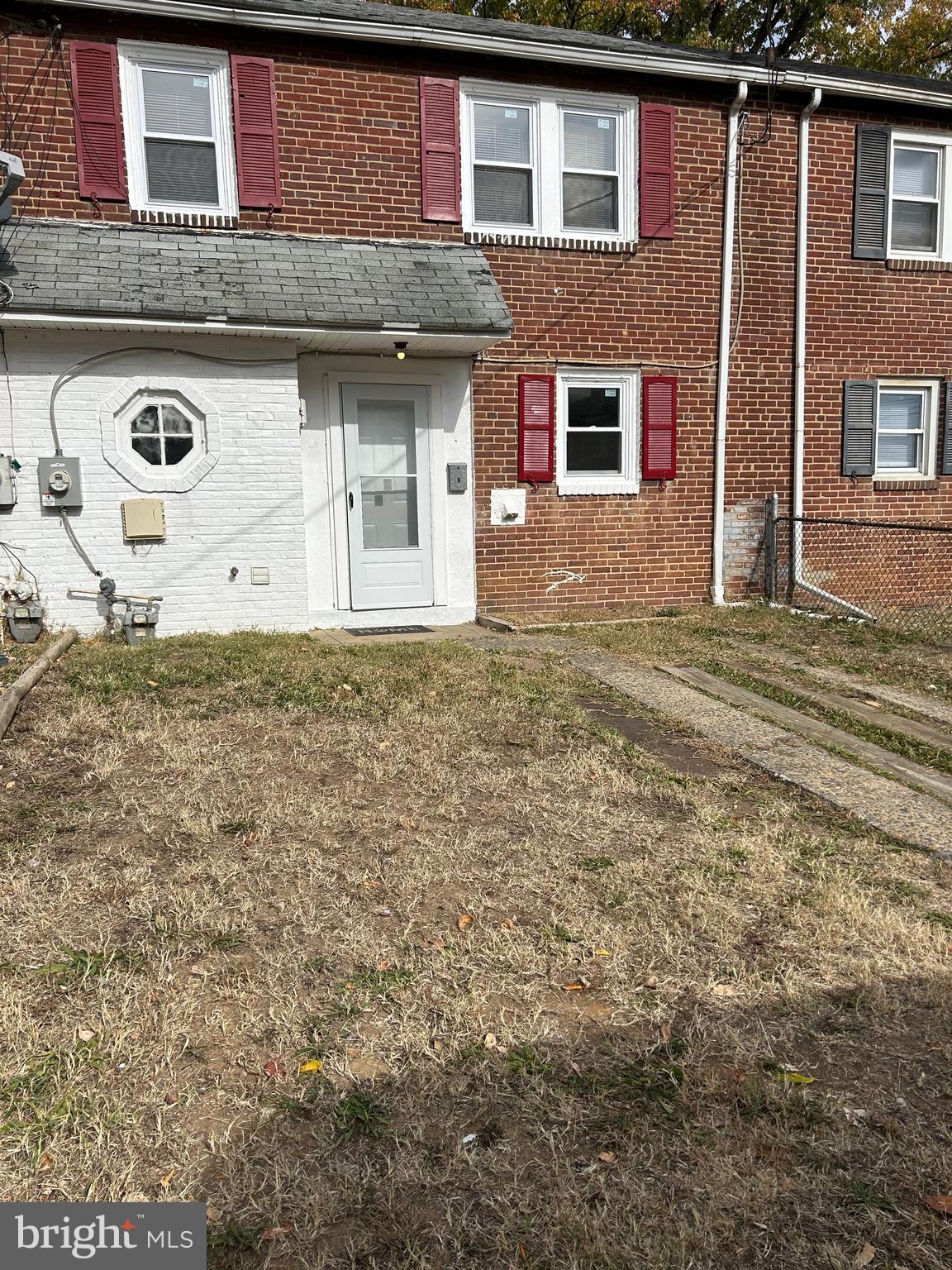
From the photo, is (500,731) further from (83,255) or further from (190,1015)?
(83,255)

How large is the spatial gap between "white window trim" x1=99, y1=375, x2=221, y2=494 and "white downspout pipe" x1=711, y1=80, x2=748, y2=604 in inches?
227

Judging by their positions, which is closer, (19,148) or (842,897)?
(842,897)

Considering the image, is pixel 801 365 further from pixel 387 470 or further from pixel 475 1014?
pixel 475 1014

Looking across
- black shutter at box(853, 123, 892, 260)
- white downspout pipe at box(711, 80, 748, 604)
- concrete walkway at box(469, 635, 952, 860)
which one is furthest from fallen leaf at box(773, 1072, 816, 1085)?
black shutter at box(853, 123, 892, 260)

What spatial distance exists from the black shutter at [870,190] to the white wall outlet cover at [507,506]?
5.31 metres

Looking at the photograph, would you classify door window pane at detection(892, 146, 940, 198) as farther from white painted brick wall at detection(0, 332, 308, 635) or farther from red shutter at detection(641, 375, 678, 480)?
white painted brick wall at detection(0, 332, 308, 635)

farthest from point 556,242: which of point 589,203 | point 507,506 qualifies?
point 507,506

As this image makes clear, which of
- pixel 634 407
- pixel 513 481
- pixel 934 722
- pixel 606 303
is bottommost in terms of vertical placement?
pixel 934 722

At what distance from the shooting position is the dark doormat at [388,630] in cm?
927

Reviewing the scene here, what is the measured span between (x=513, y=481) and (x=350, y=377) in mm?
2054

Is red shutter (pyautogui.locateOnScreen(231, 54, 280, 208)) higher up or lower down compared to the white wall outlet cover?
higher up

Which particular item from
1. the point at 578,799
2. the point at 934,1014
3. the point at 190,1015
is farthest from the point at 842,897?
the point at 190,1015

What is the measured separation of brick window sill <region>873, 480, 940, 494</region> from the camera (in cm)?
1169

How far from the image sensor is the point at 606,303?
10.3 metres
